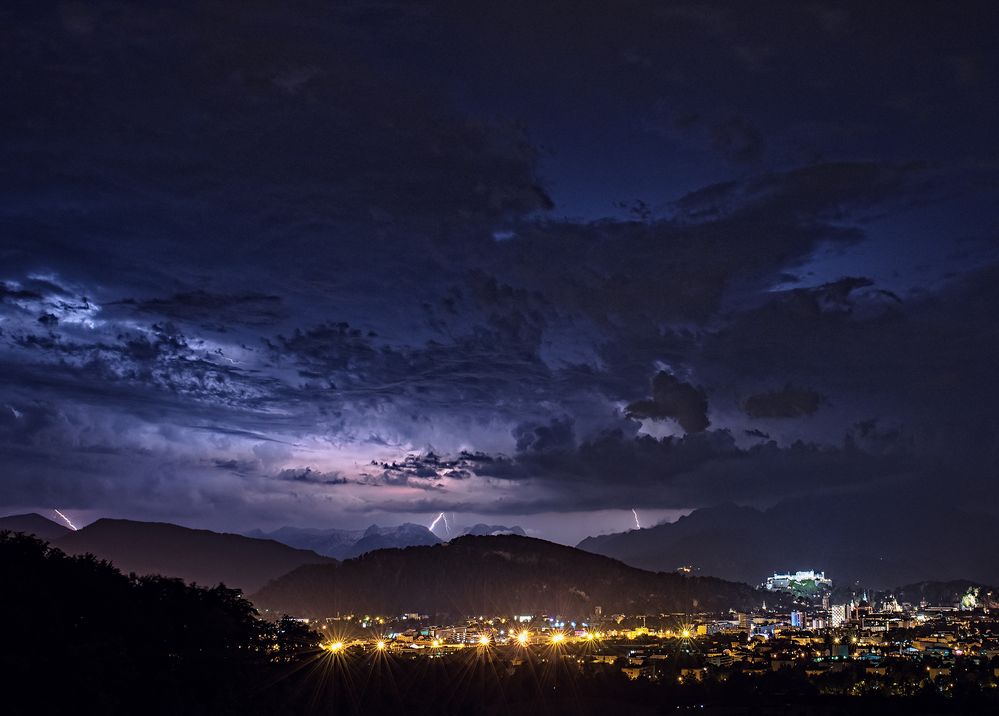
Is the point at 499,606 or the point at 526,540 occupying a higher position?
the point at 526,540

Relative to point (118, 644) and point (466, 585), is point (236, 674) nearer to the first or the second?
point (118, 644)

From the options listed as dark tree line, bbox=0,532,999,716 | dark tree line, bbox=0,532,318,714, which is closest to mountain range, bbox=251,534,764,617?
dark tree line, bbox=0,532,999,716

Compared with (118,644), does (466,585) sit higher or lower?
lower

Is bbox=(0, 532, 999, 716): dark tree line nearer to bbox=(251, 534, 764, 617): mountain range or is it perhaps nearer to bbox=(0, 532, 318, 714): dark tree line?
bbox=(0, 532, 318, 714): dark tree line

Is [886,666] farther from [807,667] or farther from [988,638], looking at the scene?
[988,638]

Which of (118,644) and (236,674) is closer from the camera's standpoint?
(118,644)

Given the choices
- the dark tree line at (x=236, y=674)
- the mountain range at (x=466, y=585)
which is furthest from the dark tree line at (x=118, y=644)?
the mountain range at (x=466, y=585)

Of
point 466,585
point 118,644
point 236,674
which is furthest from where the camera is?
point 466,585

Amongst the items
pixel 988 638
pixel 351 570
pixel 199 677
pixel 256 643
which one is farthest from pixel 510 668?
pixel 351 570

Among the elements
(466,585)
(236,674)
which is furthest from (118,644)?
(466,585)
